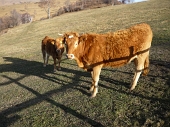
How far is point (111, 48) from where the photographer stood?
23.5 ft

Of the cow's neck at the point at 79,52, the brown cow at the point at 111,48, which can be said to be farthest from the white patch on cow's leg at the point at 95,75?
the cow's neck at the point at 79,52

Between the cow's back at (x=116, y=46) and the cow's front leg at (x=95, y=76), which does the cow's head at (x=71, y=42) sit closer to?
the cow's back at (x=116, y=46)

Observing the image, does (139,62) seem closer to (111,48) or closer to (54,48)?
(111,48)

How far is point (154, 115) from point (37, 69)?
366 inches

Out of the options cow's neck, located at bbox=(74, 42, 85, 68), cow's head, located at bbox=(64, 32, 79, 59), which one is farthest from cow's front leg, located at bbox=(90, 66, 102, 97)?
cow's head, located at bbox=(64, 32, 79, 59)

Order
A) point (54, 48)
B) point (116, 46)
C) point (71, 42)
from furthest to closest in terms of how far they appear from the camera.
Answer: point (54, 48) < point (71, 42) < point (116, 46)

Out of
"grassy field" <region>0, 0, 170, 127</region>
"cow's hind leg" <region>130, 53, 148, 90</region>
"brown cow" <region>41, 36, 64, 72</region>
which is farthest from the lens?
"brown cow" <region>41, 36, 64, 72</region>

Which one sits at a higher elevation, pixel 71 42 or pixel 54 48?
pixel 71 42

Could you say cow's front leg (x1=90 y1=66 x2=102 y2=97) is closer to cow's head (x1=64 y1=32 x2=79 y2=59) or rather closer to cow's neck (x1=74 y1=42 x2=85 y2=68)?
cow's neck (x1=74 y1=42 x2=85 y2=68)

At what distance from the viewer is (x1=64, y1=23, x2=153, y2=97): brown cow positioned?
7004 mm

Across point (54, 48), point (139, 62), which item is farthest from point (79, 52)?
point (54, 48)

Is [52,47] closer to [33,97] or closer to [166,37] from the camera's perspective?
[33,97]

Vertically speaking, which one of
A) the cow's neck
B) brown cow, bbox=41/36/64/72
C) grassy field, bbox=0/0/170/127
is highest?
the cow's neck

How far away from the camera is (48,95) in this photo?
8766 millimetres
